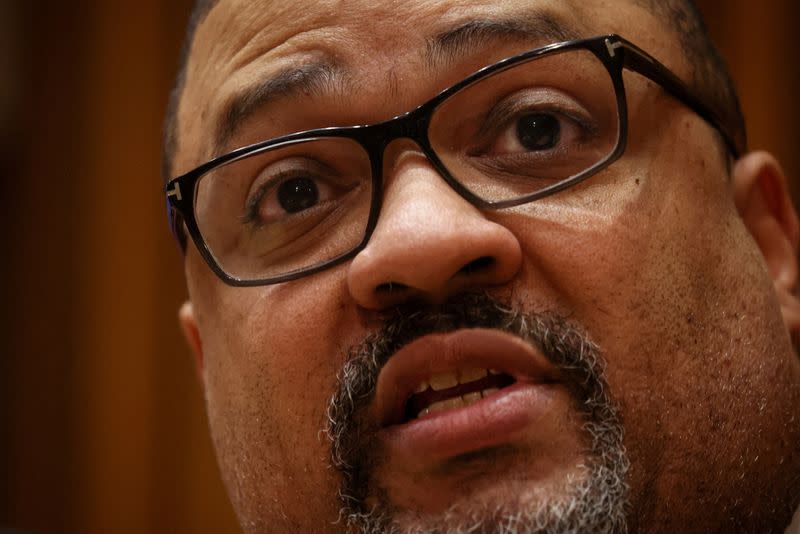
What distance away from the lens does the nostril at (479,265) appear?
2.64 ft

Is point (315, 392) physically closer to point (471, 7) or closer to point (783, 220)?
point (471, 7)

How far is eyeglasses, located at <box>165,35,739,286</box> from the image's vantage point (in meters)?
0.87

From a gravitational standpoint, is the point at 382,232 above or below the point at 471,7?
below

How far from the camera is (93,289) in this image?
2.14 m

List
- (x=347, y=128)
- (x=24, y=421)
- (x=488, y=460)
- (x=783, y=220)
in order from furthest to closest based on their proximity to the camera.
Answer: (x=24, y=421)
(x=783, y=220)
(x=347, y=128)
(x=488, y=460)

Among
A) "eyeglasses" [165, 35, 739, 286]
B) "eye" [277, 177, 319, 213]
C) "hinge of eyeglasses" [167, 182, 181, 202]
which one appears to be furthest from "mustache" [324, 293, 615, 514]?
"hinge of eyeglasses" [167, 182, 181, 202]

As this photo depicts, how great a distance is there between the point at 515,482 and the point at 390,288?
0.22 m

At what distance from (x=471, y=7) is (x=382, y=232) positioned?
278 millimetres

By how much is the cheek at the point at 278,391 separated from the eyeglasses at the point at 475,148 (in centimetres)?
3

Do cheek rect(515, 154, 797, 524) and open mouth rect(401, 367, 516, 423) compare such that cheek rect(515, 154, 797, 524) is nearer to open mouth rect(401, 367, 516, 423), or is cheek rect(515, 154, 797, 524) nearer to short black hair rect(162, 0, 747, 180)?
open mouth rect(401, 367, 516, 423)

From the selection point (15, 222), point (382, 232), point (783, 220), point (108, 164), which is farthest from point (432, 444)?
point (15, 222)

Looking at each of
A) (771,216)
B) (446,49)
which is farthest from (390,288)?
(771,216)

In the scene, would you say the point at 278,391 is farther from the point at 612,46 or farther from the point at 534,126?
the point at 612,46

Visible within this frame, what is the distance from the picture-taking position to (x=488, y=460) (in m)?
0.77
